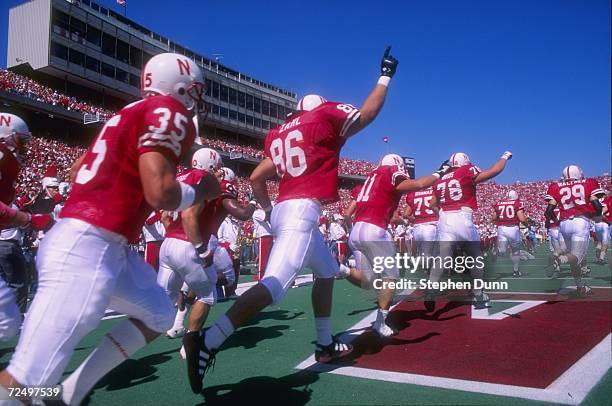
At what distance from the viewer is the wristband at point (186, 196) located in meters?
2.21

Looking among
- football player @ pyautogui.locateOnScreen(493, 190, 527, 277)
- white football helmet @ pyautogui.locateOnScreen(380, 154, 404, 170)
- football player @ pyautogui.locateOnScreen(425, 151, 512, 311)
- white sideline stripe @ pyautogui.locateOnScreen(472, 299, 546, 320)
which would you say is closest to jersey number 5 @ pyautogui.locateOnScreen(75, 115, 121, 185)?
white football helmet @ pyautogui.locateOnScreen(380, 154, 404, 170)

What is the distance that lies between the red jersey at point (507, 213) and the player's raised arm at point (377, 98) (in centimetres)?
895

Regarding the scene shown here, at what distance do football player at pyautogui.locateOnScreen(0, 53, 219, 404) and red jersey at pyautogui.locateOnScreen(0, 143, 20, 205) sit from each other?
5.16 ft

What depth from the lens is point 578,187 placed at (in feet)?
23.9

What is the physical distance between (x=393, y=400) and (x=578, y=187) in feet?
19.9

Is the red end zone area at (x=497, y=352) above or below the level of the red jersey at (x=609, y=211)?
below

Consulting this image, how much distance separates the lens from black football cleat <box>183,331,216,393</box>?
294 cm

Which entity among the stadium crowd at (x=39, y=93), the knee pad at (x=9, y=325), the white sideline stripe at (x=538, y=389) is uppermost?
the stadium crowd at (x=39, y=93)

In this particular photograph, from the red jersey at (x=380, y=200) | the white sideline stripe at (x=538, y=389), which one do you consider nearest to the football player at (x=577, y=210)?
the white sideline stripe at (x=538, y=389)

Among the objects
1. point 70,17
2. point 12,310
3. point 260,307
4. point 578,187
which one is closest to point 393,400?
point 260,307

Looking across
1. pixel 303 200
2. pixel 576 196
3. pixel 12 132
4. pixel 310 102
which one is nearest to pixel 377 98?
pixel 310 102

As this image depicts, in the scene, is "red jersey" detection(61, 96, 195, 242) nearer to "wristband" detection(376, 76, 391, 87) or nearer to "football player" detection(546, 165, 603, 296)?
"wristband" detection(376, 76, 391, 87)

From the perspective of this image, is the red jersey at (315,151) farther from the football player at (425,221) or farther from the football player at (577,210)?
the football player at (425,221)

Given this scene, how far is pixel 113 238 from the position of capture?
2164 millimetres
